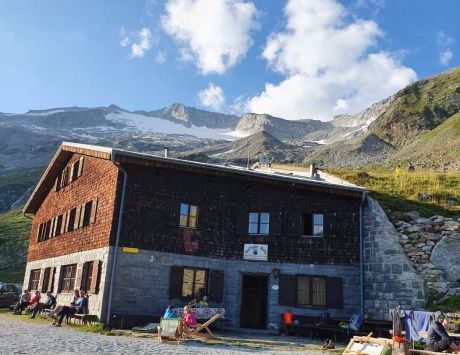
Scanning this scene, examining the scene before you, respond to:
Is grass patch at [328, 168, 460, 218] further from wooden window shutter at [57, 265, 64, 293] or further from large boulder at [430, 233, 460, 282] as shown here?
wooden window shutter at [57, 265, 64, 293]

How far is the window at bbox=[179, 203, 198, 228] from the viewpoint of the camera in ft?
67.1

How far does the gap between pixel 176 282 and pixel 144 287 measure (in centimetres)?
132

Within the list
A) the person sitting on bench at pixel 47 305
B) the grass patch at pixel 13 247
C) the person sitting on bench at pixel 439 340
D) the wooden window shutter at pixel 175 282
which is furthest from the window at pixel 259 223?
the grass patch at pixel 13 247

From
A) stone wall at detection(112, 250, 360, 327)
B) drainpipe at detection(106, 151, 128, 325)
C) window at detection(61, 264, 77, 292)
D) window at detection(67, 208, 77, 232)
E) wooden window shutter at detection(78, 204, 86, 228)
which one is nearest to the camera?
drainpipe at detection(106, 151, 128, 325)

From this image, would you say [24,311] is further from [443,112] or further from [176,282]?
[443,112]

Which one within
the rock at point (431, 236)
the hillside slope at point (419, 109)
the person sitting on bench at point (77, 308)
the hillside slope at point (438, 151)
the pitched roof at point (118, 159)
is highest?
the hillside slope at point (419, 109)

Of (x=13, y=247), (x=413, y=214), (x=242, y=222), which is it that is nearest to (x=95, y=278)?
(x=242, y=222)

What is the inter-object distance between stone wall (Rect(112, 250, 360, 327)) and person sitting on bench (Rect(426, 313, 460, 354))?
7.45 metres

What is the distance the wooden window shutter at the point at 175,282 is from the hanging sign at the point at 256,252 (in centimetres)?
297

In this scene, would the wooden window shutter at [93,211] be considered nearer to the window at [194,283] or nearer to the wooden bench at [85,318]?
the wooden bench at [85,318]

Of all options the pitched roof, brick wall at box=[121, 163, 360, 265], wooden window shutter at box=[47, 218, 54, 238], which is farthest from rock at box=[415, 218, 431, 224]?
wooden window shutter at box=[47, 218, 54, 238]

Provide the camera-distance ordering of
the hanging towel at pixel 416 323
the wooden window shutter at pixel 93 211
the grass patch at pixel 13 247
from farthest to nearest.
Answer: the grass patch at pixel 13 247, the wooden window shutter at pixel 93 211, the hanging towel at pixel 416 323

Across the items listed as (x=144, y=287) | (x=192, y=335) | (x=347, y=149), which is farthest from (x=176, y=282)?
(x=347, y=149)

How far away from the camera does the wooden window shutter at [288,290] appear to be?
19797mm
